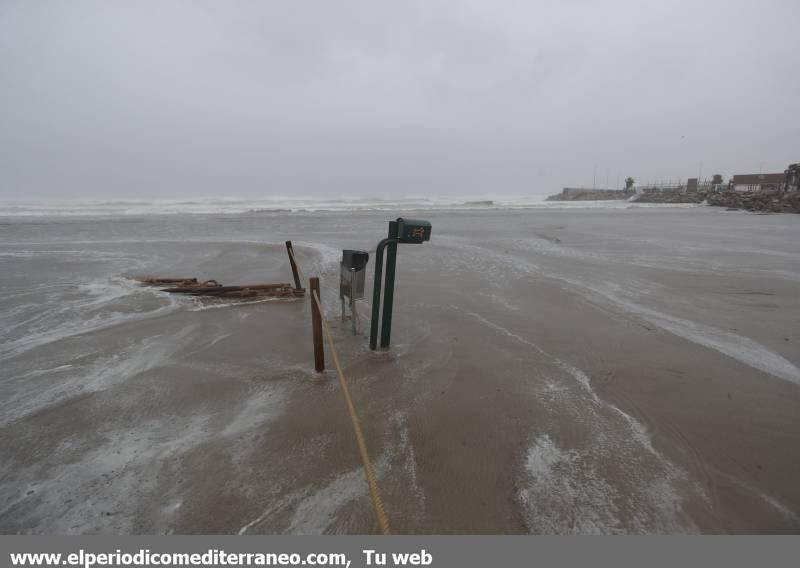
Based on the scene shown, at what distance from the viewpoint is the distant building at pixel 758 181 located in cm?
5753

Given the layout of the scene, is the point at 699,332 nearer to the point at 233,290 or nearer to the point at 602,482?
the point at 602,482

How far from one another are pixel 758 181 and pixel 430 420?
81.2m

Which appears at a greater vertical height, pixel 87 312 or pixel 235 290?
pixel 235 290

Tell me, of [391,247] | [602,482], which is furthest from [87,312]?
[602,482]

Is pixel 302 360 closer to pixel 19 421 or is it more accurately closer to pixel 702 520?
pixel 19 421

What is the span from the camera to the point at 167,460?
307 centimetres

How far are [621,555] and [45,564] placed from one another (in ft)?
11.0

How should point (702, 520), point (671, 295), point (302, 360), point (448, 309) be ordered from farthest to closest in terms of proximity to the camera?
1. point (671, 295)
2. point (448, 309)
3. point (302, 360)
4. point (702, 520)

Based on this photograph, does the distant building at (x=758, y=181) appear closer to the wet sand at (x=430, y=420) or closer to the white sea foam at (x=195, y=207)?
the white sea foam at (x=195, y=207)

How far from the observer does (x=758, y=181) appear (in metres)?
60.8

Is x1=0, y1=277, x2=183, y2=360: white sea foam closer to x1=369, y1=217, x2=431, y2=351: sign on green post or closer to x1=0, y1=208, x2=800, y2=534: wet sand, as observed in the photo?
x1=0, y1=208, x2=800, y2=534: wet sand

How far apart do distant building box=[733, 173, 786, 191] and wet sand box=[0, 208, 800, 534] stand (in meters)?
70.3

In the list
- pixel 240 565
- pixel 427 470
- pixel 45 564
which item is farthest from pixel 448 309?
pixel 45 564

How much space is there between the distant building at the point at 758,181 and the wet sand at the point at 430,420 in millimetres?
70264
